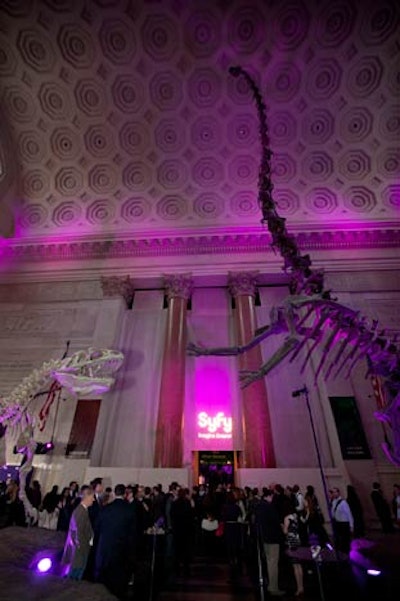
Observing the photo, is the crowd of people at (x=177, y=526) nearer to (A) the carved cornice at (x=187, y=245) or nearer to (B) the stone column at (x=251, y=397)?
(B) the stone column at (x=251, y=397)

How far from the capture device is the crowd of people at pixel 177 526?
276 cm

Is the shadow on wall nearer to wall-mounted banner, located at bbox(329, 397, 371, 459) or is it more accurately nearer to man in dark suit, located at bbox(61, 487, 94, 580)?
man in dark suit, located at bbox(61, 487, 94, 580)

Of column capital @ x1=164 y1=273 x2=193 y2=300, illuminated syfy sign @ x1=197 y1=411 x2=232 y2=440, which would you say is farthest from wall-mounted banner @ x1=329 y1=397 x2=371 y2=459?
column capital @ x1=164 y1=273 x2=193 y2=300

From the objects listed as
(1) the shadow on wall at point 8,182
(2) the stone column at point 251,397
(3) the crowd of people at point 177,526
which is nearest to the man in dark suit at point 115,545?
(3) the crowd of people at point 177,526

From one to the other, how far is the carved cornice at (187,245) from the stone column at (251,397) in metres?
1.40

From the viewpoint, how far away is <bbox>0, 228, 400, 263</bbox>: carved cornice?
36.2ft

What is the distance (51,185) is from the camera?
12352mm

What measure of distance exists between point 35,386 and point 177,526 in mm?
4148

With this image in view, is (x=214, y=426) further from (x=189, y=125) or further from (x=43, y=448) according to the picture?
(x=189, y=125)

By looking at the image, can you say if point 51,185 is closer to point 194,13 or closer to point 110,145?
point 110,145

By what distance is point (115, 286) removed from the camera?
11141mm

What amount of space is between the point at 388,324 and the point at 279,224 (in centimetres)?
819

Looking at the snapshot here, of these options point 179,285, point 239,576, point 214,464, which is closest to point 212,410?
point 214,464

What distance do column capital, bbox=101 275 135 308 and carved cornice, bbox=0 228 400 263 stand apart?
108 centimetres
